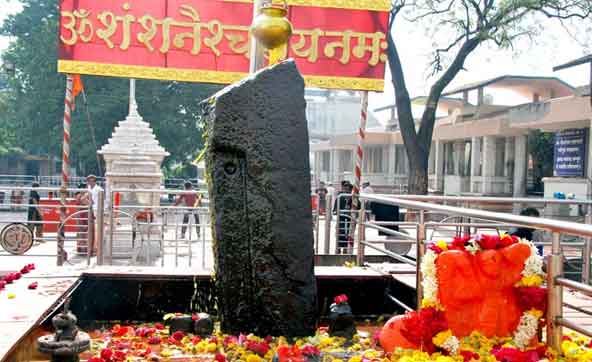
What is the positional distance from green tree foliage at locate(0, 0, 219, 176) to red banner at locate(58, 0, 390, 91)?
21.1 meters

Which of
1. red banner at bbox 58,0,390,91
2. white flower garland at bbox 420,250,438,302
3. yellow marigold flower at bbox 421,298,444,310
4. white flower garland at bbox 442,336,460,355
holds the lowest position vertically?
white flower garland at bbox 442,336,460,355

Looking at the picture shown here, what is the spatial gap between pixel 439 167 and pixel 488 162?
6.17 meters

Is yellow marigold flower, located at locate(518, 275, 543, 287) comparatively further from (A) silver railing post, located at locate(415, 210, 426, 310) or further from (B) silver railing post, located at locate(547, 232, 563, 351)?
(A) silver railing post, located at locate(415, 210, 426, 310)

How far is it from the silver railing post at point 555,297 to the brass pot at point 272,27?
2.30 meters

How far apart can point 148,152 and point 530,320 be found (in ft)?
36.5

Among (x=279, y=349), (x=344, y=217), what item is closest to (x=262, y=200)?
(x=279, y=349)

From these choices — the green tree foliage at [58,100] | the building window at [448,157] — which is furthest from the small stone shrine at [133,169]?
the building window at [448,157]

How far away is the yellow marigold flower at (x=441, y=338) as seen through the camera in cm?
347

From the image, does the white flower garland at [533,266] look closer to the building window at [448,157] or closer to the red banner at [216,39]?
the red banner at [216,39]

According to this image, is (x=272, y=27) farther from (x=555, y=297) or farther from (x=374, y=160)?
(x=374, y=160)

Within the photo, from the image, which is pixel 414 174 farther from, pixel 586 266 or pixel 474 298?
pixel 474 298

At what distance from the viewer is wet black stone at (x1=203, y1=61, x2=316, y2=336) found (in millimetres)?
3838

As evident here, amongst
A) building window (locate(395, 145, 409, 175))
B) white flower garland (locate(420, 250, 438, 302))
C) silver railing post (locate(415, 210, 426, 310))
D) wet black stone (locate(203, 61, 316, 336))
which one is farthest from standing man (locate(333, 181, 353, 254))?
building window (locate(395, 145, 409, 175))

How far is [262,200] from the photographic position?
3.87 metres
